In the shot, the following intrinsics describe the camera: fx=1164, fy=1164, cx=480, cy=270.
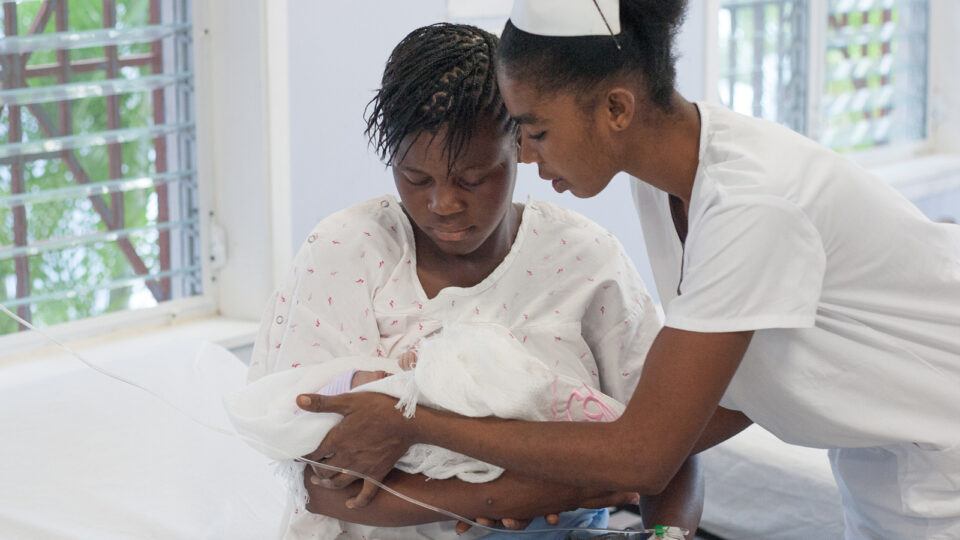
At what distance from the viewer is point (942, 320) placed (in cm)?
138

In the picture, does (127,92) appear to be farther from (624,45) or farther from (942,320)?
(942,320)

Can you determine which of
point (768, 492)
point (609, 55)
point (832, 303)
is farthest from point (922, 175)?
point (609, 55)

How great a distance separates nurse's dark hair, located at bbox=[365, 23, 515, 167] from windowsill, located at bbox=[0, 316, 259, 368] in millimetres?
917

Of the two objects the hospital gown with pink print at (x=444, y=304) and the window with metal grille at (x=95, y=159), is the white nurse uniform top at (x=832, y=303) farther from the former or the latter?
the window with metal grille at (x=95, y=159)

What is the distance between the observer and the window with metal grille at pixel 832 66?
4.18 metres

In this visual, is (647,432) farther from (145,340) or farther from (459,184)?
(145,340)

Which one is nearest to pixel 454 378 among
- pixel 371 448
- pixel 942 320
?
pixel 371 448

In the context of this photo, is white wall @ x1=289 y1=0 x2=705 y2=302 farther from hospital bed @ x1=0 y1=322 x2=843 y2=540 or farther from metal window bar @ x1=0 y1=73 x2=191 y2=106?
hospital bed @ x1=0 y1=322 x2=843 y2=540

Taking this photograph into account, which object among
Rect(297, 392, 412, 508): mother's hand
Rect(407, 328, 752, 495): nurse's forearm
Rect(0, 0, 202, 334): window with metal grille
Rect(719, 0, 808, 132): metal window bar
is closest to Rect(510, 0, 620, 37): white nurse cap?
Rect(407, 328, 752, 495): nurse's forearm

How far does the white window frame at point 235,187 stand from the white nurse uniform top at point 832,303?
4.37ft

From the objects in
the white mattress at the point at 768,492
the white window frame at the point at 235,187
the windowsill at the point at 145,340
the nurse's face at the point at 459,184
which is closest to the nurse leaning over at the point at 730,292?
the nurse's face at the point at 459,184

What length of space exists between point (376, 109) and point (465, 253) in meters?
0.24

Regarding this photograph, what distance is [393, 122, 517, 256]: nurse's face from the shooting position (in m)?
1.53

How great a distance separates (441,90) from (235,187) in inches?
46.0
